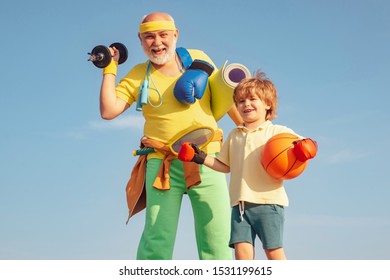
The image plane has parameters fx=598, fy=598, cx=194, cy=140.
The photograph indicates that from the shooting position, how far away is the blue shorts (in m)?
4.19

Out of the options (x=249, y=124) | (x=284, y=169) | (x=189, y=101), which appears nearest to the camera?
(x=284, y=169)

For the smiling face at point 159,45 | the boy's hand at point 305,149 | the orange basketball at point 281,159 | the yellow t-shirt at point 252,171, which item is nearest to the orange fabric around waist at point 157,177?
the yellow t-shirt at point 252,171

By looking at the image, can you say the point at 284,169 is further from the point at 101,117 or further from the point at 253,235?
the point at 101,117

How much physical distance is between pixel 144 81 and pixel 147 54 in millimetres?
264

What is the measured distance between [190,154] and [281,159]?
0.71 m

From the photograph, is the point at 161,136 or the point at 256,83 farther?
the point at 161,136

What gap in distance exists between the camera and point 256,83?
4.42 metres

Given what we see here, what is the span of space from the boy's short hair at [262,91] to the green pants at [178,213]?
898 millimetres

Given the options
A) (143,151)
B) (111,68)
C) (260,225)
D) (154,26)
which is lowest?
(260,225)

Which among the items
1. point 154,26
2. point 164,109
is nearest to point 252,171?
point 164,109

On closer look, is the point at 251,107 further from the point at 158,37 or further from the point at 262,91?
the point at 158,37

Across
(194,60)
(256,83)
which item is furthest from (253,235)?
(194,60)

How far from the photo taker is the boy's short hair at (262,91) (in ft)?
14.4

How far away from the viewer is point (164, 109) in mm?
5129
